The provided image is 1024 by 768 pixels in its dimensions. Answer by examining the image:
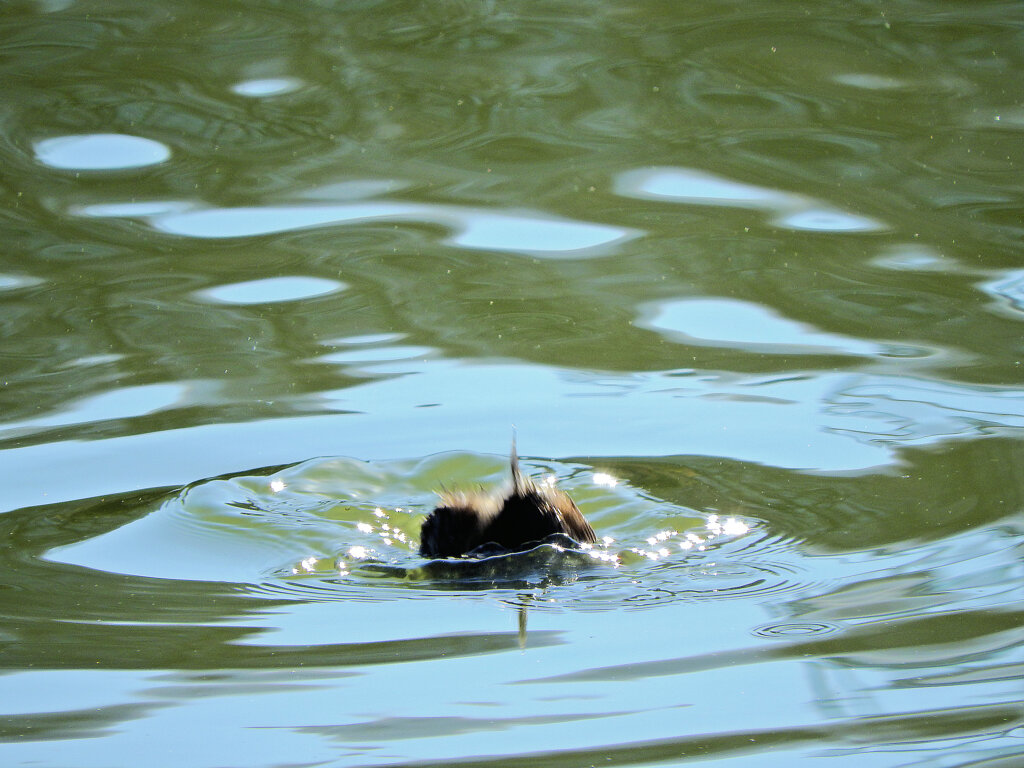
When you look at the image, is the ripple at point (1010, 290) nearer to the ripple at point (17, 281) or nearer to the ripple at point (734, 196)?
the ripple at point (734, 196)

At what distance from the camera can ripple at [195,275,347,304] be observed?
6.96 meters

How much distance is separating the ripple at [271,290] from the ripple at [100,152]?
158 cm

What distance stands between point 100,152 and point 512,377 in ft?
11.3

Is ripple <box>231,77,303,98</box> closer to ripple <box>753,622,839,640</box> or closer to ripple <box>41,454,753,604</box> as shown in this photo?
ripple <box>41,454,753,604</box>

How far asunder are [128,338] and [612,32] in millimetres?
4194

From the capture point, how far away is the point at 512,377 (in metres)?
6.15

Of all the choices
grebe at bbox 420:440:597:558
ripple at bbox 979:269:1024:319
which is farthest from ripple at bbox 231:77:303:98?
grebe at bbox 420:440:597:558

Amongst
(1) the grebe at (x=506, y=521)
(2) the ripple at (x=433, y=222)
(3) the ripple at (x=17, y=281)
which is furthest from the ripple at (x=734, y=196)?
(1) the grebe at (x=506, y=521)

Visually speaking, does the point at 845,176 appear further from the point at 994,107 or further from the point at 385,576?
the point at 385,576

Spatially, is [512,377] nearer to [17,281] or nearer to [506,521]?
[506,521]

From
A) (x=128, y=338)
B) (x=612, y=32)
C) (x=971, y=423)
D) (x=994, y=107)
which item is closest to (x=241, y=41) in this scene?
(x=612, y=32)

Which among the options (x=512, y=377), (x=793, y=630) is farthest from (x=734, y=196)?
(x=793, y=630)

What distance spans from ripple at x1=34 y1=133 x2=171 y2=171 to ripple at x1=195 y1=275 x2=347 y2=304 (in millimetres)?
1582

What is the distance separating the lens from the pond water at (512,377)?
3.55 meters
